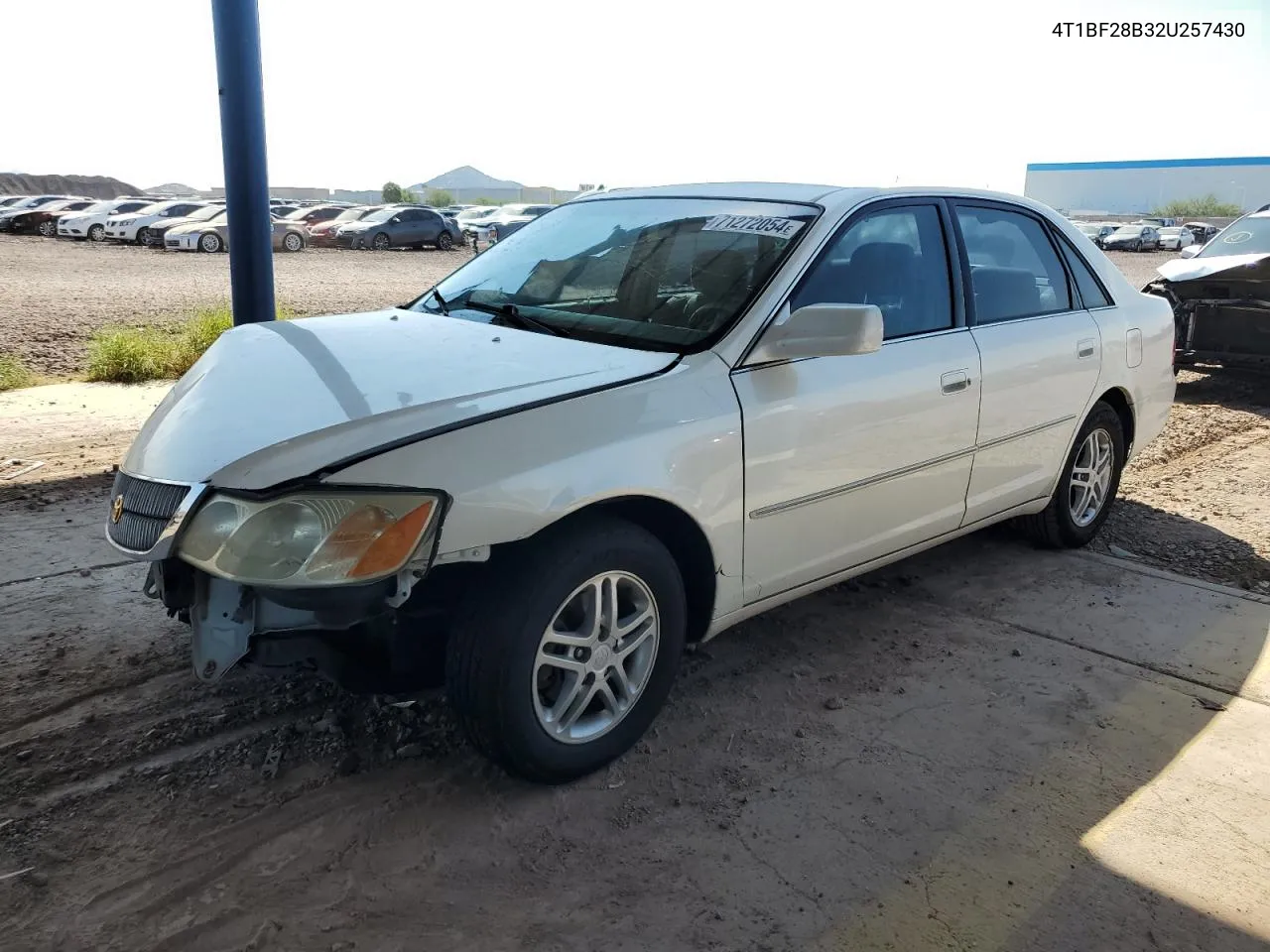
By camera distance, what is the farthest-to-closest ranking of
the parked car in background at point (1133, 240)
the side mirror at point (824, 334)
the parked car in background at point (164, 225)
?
the parked car in background at point (1133, 240)
the parked car in background at point (164, 225)
the side mirror at point (824, 334)

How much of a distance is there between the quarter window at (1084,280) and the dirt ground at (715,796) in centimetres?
140

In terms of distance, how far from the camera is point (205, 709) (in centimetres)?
330

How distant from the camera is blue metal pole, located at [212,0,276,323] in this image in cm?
545

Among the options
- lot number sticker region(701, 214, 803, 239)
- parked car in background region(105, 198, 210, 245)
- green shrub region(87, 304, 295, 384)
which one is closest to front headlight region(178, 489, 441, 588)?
lot number sticker region(701, 214, 803, 239)

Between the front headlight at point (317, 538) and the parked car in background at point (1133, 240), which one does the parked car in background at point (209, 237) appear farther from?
the parked car in background at point (1133, 240)

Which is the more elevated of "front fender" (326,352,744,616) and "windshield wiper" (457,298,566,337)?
"windshield wiper" (457,298,566,337)

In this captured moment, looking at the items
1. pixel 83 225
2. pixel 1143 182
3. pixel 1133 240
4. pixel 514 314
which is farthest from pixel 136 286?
pixel 1143 182

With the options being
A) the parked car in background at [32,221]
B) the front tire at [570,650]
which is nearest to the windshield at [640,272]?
the front tire at [570,650]

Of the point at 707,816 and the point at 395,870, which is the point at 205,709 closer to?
the point at 395,870

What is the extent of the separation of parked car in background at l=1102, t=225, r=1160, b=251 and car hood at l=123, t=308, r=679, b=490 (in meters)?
44.6

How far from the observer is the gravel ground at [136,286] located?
10.8 m

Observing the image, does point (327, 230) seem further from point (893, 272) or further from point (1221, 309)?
point (893, 272)

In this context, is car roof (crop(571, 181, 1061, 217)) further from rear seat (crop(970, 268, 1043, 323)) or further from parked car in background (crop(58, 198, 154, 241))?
parked car in background (crop(58, 198, 154, 241))

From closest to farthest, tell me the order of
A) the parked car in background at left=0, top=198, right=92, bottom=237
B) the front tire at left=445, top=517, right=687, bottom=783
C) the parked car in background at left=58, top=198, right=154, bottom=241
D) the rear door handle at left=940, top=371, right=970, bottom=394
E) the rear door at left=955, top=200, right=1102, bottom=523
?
1. the front tire at left=445, top=517, right=687, bottom=783
2. the rear door handle at left=940, top=371, right=970, bottom=394
3. the rear door at left=955, top=200, right=1102, bottom=523
4. the parked car in background at left=58, top=198, right=154, bottom=241
5. the parked car in background at left=0, top=198, right=92, bottom=237
